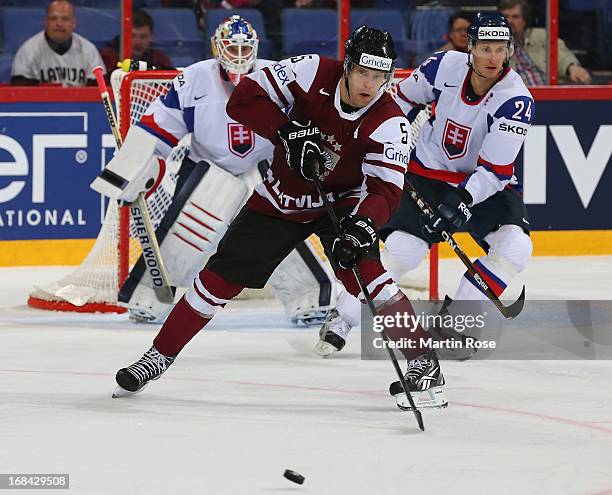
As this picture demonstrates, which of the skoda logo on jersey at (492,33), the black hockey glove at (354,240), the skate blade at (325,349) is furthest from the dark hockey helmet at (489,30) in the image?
the black hockey glove at (354,240)

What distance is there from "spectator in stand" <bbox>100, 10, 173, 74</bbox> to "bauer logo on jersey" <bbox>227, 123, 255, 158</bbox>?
1.33 metres

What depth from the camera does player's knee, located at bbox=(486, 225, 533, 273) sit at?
16.6 feet

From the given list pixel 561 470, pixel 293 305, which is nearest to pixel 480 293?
pixel 293 305

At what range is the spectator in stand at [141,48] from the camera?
6824 mm

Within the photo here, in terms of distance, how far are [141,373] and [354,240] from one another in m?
0.71

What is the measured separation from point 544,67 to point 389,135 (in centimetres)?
347

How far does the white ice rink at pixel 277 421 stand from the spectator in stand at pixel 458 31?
6.98ft

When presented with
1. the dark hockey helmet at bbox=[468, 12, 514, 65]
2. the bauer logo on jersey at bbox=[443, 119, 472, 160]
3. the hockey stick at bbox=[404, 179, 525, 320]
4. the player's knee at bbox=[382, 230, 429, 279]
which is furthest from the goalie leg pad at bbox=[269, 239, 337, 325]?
the dark hockey helmet at bbox=[468, 12, 514, 65]

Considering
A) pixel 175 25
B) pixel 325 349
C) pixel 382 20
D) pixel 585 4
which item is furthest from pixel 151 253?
pixel 585 4

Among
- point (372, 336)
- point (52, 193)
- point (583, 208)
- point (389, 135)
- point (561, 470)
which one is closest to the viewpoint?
point (561, 470)

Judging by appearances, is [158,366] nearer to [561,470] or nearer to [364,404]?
[364,404]

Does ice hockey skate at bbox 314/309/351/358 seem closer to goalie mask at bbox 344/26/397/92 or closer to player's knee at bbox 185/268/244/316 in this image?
player's knee at bbox 185/268/244/316

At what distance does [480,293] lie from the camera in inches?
200

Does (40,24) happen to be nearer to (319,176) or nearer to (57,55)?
(57,55)
